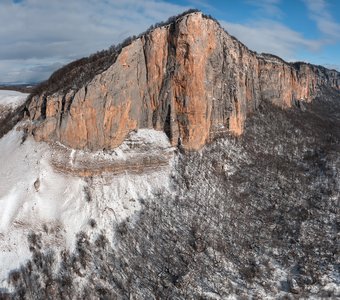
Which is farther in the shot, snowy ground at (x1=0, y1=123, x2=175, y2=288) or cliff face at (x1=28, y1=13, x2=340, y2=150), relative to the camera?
cliff face at (x1=28, y1=13, x2=340, y2=150)

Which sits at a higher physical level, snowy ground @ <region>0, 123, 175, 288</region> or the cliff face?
the cliff face

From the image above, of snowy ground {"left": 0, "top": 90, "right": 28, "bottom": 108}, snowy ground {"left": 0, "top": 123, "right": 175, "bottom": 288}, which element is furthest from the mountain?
snowy ground {"left": 0, "top": 90, "right": 28, "bottom": 108}

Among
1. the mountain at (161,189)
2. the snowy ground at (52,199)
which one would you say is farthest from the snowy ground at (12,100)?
the snowy ground at (52,199)

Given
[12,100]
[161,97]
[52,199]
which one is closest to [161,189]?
[52,199]

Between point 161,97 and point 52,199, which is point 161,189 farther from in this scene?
point 161,97

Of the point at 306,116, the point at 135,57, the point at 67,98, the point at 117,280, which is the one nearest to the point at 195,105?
the point at 135,57

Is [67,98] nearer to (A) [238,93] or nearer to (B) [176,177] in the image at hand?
(B) [176,177]

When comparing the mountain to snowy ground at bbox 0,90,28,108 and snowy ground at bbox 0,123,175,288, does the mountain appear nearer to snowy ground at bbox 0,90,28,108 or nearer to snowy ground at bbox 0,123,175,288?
snowy ground at bbox 0,123,175,288
